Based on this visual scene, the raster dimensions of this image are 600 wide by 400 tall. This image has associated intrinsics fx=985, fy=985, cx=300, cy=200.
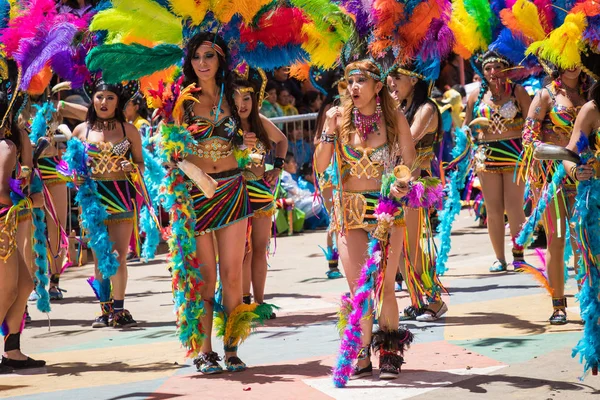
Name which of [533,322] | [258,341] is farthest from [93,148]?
[533,322]

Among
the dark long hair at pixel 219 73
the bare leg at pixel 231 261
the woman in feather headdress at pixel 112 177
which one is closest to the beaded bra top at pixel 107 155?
the woman in feather headdress at pixel 112 177

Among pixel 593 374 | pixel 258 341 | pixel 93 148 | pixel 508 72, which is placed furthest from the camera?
pixel 508 72

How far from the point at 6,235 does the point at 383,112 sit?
2.65 meters

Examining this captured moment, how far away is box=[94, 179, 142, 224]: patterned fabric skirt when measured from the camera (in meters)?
8.58

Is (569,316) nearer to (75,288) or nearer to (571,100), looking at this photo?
(571,100)

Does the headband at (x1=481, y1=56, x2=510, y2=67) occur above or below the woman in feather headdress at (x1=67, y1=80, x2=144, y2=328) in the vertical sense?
above

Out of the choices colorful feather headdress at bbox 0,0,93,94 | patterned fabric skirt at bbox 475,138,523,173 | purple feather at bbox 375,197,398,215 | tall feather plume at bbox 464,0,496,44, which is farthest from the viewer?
patterned fabric skirt at bbox 475,138,523,173

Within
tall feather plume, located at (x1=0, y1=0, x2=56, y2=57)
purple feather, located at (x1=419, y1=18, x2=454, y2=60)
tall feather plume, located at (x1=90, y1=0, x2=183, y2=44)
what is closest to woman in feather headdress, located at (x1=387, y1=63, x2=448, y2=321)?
purple feather, located at (x1=419, y1=18, x2=454, y2=60)

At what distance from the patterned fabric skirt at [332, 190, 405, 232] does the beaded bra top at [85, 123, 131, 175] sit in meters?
2.96

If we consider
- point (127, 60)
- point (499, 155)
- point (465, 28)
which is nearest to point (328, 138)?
point (127, 60)

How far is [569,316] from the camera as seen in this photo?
304 inches

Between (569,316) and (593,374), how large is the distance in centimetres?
195

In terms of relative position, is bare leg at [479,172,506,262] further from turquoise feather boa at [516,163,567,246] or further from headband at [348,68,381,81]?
headband at [348,68,381,81]

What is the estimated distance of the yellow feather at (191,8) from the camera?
6488mm
